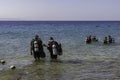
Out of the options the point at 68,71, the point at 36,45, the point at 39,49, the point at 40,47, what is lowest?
the point at 68,71

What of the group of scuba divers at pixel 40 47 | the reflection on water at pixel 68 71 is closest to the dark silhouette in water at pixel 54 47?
the group of scuba divers at pixel 40 47

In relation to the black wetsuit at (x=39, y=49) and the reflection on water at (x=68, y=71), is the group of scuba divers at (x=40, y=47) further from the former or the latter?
the reflection on water at (x=68, y=71)

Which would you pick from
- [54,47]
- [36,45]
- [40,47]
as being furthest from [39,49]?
[54,47]

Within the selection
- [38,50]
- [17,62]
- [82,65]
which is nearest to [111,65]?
[82,65]

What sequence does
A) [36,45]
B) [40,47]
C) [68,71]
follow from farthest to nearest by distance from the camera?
[40,47], [36,45], [68,71]

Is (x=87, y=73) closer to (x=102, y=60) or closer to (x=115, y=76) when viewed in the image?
(x=115, y=76)

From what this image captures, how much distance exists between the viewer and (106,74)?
49.4 feet

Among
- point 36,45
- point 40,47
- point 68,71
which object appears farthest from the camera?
point 40,47

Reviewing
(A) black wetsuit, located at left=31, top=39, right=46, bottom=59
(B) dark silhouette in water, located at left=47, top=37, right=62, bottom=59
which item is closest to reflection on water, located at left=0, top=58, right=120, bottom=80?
(A) black wetsuit, located at left=31, top=39, right=46, bottom=59

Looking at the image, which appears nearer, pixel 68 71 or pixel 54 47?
pixel 68 71

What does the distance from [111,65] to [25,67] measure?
16.6 ft

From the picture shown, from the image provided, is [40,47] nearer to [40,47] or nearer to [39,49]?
Answer: [40,47]

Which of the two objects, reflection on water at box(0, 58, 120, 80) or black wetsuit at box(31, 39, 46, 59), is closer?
reflection on water at box(0, 58, 120, 80)

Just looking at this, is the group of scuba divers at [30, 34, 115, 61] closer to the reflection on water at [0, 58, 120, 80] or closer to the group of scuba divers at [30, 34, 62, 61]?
the group of scuba divers at [30, 34, 62, 61]
